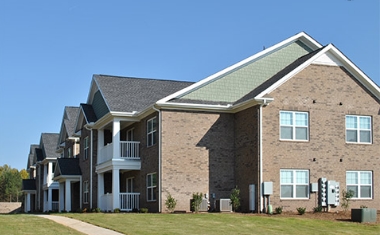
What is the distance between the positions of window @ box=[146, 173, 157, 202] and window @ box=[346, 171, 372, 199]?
10.0 metres

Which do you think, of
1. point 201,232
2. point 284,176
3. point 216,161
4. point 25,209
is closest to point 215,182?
point 216,161

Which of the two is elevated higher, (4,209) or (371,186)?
(371,186)

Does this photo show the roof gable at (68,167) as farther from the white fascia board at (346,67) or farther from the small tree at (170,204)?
the white fascia board at (346,67)

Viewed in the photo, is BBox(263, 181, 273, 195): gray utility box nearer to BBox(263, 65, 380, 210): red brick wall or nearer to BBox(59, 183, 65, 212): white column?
BBox(263, 65, 380, 210): red brick wall

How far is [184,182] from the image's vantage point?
103ft

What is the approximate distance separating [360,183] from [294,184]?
157 inches

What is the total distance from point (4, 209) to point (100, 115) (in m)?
46.9

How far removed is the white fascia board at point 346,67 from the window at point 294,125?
1.65 m

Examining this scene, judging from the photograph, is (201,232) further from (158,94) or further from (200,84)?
(158,94)

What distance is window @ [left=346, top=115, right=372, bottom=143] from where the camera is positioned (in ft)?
105

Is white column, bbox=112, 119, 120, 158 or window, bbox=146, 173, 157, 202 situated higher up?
white column, bbox=112, 119, 120, 158

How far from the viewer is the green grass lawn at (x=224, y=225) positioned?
2158 centimetres

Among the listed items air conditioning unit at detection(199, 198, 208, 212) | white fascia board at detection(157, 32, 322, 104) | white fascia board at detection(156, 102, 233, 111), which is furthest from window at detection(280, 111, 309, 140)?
air conditioning unit at detection(199, 198, 208, 212)

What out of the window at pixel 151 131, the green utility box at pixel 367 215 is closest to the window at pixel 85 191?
the window at pixel 151 131
